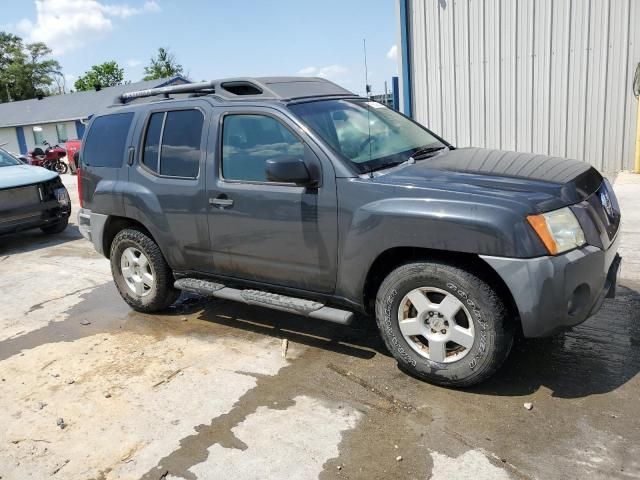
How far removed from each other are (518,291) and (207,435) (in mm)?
1930

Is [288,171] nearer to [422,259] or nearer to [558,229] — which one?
[422,259]

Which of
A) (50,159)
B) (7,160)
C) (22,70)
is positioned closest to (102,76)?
(22,70)

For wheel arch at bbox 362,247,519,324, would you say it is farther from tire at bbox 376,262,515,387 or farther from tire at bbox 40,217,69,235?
tire at bbox 40,217,69,235

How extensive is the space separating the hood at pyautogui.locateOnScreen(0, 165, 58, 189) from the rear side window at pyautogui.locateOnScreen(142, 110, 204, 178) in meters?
4.79

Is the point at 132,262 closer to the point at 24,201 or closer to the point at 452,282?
the point at 452,282

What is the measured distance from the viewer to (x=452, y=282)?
3.36m

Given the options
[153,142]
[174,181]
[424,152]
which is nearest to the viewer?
[424,152]

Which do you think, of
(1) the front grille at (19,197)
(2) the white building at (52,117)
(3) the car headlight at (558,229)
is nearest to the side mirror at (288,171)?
(3) the car headlight at (558,229)

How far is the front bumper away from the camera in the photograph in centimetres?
309

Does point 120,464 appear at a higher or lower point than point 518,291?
lower

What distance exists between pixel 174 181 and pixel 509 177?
2610 millimetres

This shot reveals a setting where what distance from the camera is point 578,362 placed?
381 centimetres

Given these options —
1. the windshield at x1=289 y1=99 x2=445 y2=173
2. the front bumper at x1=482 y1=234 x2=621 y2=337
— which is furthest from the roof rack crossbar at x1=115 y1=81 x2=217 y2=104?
the front bumper at x1=482 y1=234 x2=621 y2=337

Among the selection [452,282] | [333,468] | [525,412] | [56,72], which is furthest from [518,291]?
[56,72]
